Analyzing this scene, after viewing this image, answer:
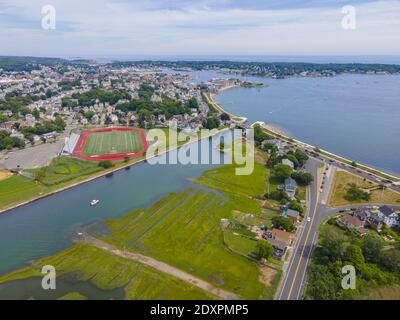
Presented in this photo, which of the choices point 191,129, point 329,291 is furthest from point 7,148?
point 329,291

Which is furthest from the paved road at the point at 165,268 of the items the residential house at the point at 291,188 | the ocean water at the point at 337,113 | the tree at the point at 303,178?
the ocean water at the point at 337,113

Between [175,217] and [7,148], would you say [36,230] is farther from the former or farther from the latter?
[7,148]

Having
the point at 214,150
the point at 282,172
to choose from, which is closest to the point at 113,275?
the point at 282,172

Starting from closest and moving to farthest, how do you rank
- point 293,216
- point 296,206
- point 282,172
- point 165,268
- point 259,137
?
point 165,268 < point 293,216 < point 296,206 < point 282,172 < point 259,137

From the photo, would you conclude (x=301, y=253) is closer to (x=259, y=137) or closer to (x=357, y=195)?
(x=357, y=195)

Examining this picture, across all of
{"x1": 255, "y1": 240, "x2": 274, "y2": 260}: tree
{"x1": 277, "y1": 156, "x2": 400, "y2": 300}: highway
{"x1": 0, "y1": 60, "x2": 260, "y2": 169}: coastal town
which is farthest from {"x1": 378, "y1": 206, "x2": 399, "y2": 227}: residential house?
{"x1": 0, "y1": 60, "x2": 260, "y2": 169}: coastal town

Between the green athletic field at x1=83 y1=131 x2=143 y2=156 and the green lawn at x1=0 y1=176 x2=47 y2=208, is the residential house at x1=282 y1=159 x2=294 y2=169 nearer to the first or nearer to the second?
the green athletic field at x1=83 y1=131 x2=143 y2=156
